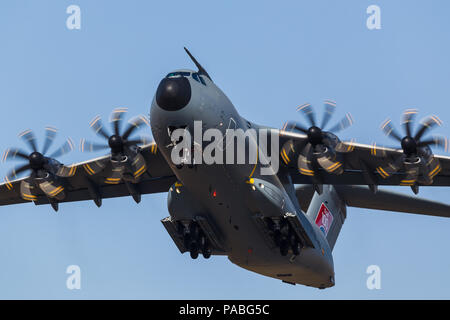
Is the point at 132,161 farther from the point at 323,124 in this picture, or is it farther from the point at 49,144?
the point at 323,124

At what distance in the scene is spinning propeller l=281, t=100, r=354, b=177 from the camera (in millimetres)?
21484

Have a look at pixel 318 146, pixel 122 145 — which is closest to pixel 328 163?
pixel 318 146

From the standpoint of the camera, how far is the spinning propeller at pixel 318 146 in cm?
2148

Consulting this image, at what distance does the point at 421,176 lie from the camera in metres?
22.1

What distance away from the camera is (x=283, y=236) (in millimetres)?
22453

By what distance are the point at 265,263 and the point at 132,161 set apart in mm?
4642

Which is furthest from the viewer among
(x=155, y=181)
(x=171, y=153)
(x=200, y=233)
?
(x=155, y=181)

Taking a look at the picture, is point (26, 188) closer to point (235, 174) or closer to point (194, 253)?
point (194, 253)

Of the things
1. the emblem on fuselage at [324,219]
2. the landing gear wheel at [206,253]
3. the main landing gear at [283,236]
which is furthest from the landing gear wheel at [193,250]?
the emblem on fuselage at [324,219]

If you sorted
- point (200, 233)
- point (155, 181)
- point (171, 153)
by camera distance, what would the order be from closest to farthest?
1. point (171, 153)
2. point (200, 233)
3. point (155, 181)

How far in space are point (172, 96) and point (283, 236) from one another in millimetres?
5359

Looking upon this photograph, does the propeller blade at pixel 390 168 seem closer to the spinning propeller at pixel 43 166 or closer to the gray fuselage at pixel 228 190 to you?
the gray fuselage at pixel 228 190

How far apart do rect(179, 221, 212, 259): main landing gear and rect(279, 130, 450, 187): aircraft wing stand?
297 centimetres
